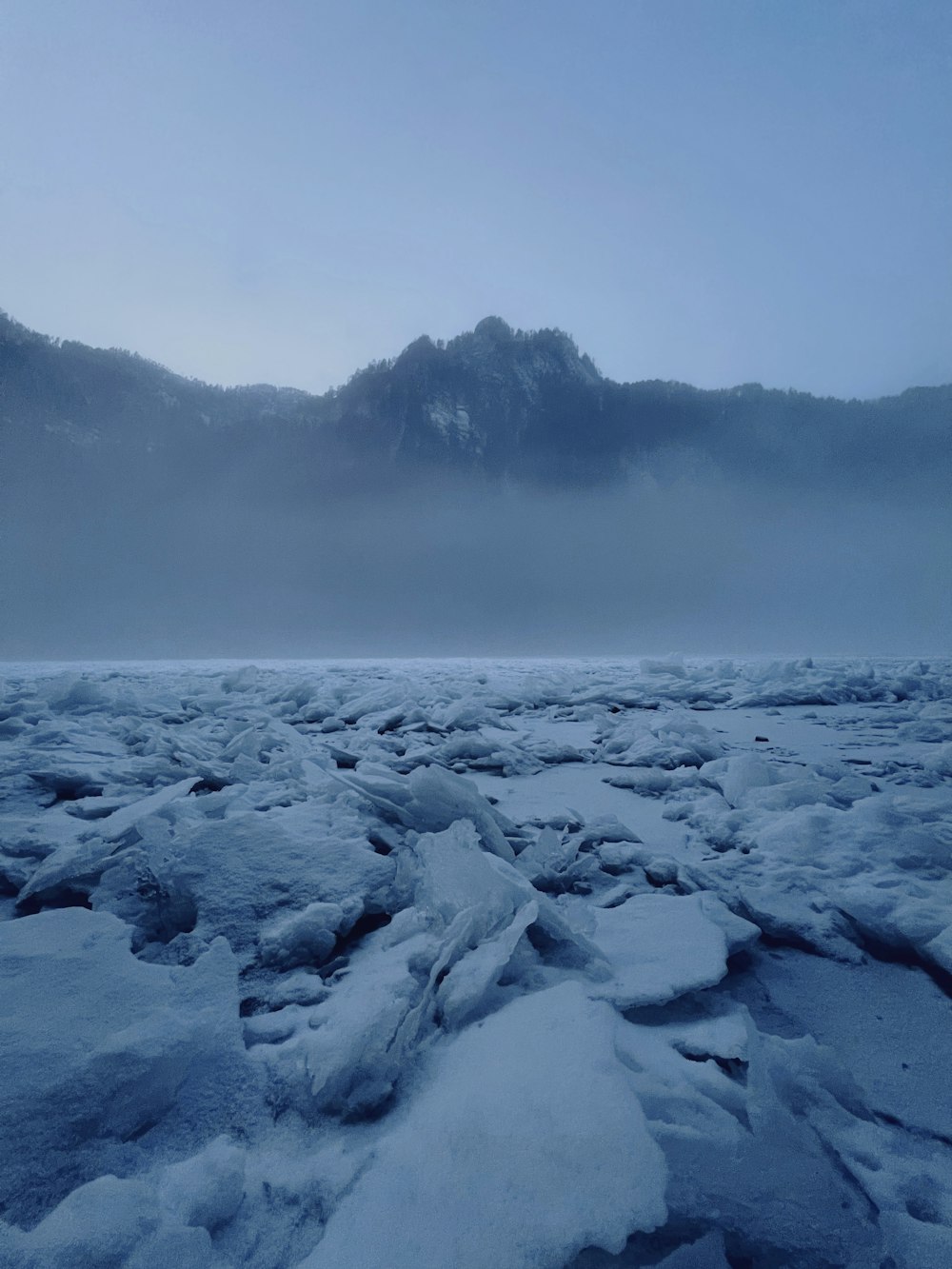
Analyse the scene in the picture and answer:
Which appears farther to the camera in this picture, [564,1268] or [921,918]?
[921,918]

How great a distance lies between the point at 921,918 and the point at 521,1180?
1.03m

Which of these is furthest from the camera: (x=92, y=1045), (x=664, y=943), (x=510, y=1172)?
(x=664, y=943)

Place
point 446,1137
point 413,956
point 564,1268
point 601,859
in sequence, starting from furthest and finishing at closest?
point 601,859, point 413,956, point 446,1137, point 564,1268

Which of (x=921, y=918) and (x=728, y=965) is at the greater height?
(x=921, y=918)

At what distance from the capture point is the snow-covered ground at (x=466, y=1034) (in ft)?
1.80

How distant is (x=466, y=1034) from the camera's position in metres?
0.79

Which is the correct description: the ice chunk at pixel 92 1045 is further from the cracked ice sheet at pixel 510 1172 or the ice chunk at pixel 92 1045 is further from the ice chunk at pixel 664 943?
the ice chunk at pixel 664 943

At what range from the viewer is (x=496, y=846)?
142 cm

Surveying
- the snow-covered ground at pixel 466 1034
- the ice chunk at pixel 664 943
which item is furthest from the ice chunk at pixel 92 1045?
the ice chunk at pixel 664 943

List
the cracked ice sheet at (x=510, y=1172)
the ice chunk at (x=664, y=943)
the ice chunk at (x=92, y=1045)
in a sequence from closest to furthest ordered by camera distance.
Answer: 1. the cracked ice sheet at (x=510, y=1172)
2. the ice chunk at (x=92, y=1045)
3. the ice chunk at (x=664, y=943)

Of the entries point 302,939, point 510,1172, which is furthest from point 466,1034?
point 302,939

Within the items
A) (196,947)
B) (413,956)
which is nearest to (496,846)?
(413,956)

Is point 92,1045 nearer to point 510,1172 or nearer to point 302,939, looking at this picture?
point 302,939

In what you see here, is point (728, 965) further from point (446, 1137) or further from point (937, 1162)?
point (446, 1137)
